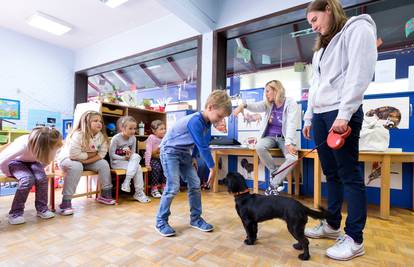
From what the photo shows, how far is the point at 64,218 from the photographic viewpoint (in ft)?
5.16

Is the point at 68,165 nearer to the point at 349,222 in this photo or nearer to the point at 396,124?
the point at 349,222

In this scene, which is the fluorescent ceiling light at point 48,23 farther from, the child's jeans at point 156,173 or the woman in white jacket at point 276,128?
the woman in white jacket at point 276,128

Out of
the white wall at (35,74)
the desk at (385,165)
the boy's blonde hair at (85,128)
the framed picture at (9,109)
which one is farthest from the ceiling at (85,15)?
the desk at (385,165)

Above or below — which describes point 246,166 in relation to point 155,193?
above

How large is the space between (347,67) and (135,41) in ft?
10.8

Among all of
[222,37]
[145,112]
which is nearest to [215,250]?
[145,112]

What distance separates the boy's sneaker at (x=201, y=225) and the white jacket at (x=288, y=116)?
99 centimetres

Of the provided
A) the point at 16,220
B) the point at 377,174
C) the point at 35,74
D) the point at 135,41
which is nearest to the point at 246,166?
the point at 377,174

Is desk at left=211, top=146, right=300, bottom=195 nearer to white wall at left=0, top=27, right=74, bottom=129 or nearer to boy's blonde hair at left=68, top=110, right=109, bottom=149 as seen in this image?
boy's blonde hair at left=68, top=110, right=109, bottom=149

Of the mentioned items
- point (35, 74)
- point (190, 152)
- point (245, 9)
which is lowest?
point (190, 152)

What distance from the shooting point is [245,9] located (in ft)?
8.57

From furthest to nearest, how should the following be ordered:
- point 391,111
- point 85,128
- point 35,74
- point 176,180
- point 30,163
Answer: point 35,74, point 391,111, point 85,128, point 30,163, point 176,180

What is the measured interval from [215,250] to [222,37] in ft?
7.94

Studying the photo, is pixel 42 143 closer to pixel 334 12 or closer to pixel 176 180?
pixel 176 180
